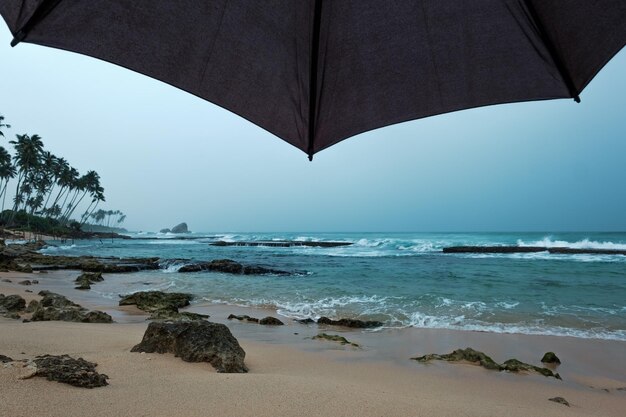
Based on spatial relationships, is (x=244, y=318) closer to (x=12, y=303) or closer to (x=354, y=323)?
(x=354, y=323)

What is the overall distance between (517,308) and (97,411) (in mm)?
12979

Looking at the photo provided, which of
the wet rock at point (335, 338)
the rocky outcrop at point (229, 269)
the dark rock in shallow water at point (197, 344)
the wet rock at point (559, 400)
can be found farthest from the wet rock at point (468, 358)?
the rocky outcrop at point (229, 269)

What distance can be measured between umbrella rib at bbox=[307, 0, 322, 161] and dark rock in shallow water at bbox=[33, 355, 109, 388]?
296 cm

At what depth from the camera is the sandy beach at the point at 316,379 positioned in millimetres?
3170

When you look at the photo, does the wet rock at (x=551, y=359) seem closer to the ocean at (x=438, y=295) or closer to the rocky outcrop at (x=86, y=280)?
the ocean at (x=438, y=295)

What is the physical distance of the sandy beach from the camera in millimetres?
3170

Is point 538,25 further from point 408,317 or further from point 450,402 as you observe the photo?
point 408,317

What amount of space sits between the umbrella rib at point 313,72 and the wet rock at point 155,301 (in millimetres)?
10230

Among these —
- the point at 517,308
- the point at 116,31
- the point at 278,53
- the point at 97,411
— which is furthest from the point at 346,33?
the point at 517,308

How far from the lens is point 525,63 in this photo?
6.66ft

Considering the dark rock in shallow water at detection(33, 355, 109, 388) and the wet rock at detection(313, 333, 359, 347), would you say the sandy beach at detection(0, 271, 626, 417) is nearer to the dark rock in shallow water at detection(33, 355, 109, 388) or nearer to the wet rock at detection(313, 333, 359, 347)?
the dark rock in shallow water at detection(33, 355, 109, 388)

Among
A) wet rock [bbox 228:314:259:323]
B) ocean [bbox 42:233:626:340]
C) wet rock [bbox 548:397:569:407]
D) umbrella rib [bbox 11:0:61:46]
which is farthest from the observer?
ocean [bbox 42:233:626:340]

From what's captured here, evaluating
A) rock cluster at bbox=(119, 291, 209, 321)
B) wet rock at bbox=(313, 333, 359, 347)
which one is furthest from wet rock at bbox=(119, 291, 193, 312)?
wet rock at bbox=(313, 333, 359, 347)

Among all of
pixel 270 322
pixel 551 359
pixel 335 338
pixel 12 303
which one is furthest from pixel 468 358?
pixel 12 303
